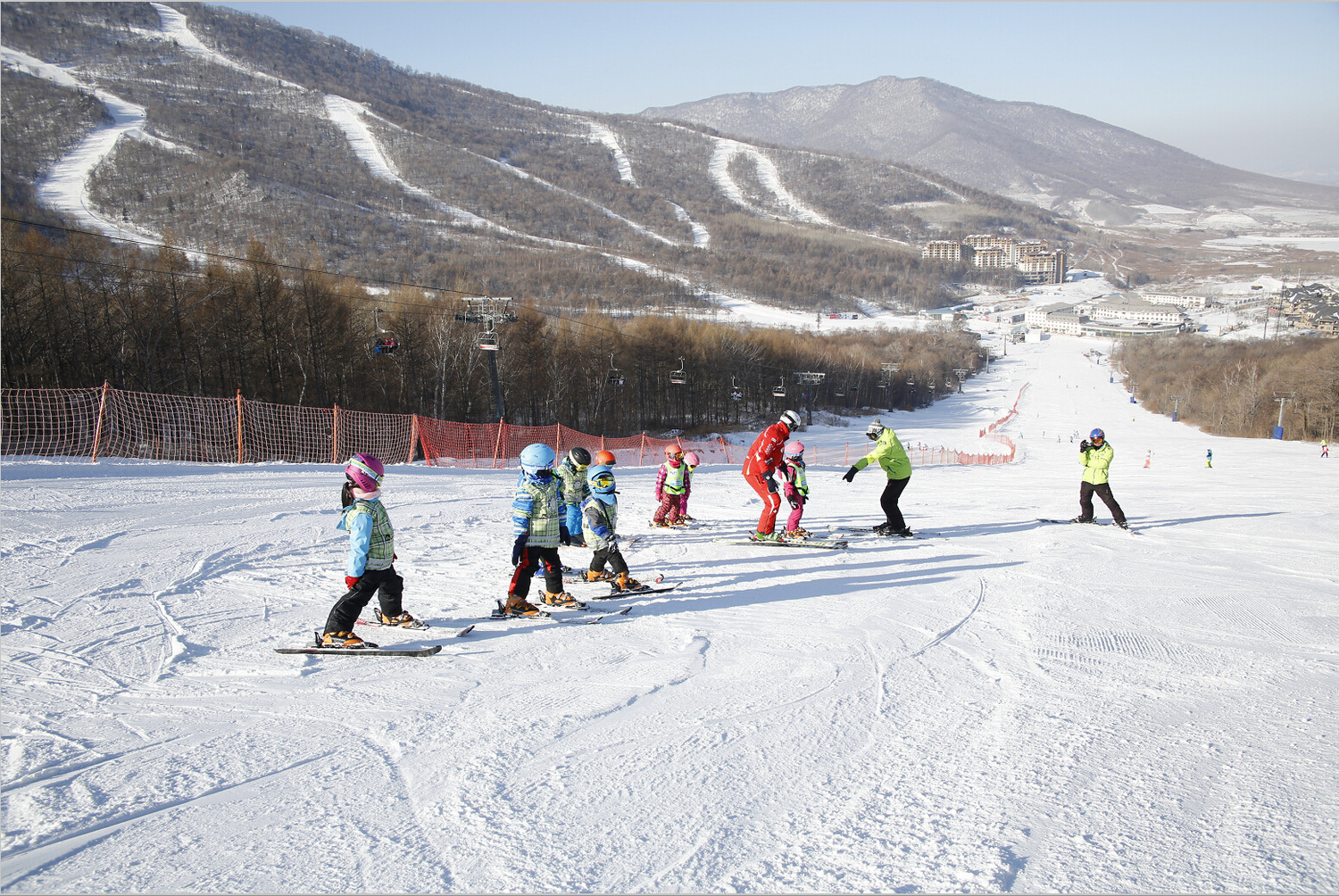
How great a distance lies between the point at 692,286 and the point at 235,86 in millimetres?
127504

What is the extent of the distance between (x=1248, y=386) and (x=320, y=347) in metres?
56.2

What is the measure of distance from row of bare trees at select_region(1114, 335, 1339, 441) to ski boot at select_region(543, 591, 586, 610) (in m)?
49.5

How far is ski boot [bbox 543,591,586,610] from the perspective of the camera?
5867 mm

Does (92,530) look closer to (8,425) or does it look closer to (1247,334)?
(8,425)

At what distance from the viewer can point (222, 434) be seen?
1825cm

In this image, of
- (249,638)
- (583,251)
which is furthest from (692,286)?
(249,638)

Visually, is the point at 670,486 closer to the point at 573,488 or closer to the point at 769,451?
the point at 769,451

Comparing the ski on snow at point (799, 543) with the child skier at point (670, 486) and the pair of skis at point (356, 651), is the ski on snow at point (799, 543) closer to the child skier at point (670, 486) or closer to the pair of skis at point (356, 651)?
the child skier at point (670, 486)

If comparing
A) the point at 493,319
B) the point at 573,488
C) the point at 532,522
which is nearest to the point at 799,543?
the point at 573,488

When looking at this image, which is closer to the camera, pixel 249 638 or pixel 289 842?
pixel 289 842

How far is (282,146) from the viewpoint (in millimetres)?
154625

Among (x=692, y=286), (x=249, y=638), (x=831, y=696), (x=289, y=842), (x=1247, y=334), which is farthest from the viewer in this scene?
(x=692, y=286)

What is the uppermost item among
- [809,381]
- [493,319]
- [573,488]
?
[809,381]

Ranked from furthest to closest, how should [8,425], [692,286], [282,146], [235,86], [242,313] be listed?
[235,86]
[282,146]
[692,286]
[242,313]
[8,425]
